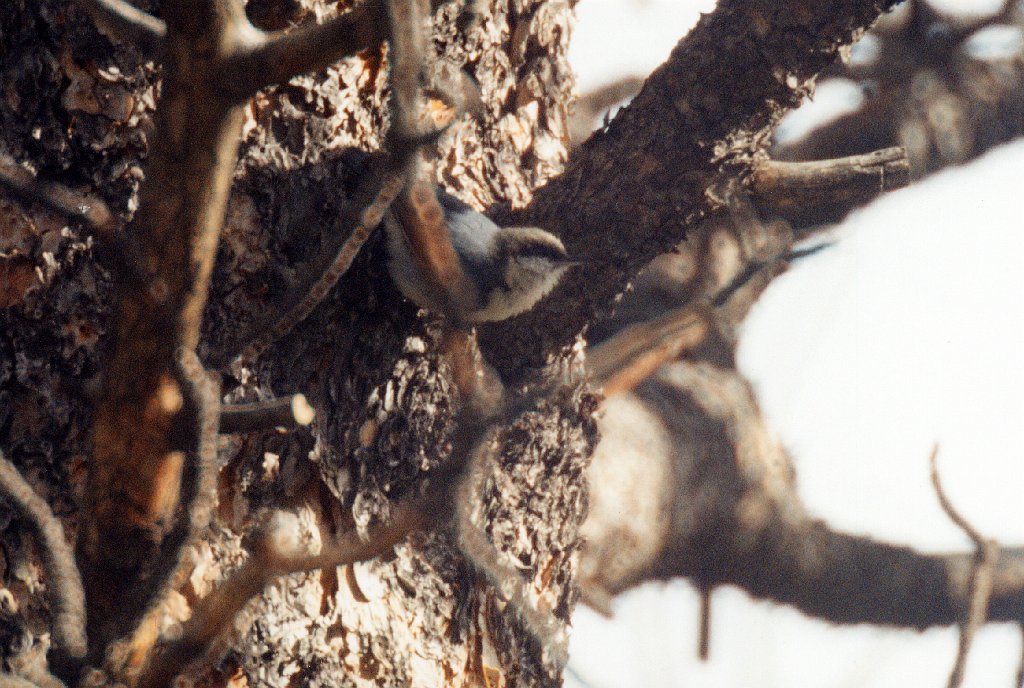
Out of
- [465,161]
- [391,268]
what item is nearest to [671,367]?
[465,161]

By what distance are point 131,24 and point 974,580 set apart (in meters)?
2.51

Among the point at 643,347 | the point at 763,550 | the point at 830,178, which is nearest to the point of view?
the point at 830,178

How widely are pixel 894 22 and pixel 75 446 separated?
2432mm

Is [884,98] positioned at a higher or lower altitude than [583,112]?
lower

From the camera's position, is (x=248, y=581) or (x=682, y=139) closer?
(x=248, y=581)

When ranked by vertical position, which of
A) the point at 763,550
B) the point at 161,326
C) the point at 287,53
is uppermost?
the point at 287,53

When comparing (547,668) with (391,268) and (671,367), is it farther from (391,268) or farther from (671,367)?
(671,367)

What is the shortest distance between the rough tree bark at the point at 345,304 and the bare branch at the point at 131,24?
0.15m

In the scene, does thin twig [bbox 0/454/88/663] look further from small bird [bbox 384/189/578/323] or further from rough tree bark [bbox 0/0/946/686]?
small bird [bbox 384/189/578/323]

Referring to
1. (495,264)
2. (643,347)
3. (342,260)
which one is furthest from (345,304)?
(643,347)

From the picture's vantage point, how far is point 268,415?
56cm

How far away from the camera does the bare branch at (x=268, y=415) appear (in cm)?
55

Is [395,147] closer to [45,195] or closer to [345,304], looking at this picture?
[45,195]

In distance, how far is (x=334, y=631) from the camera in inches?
32.5
